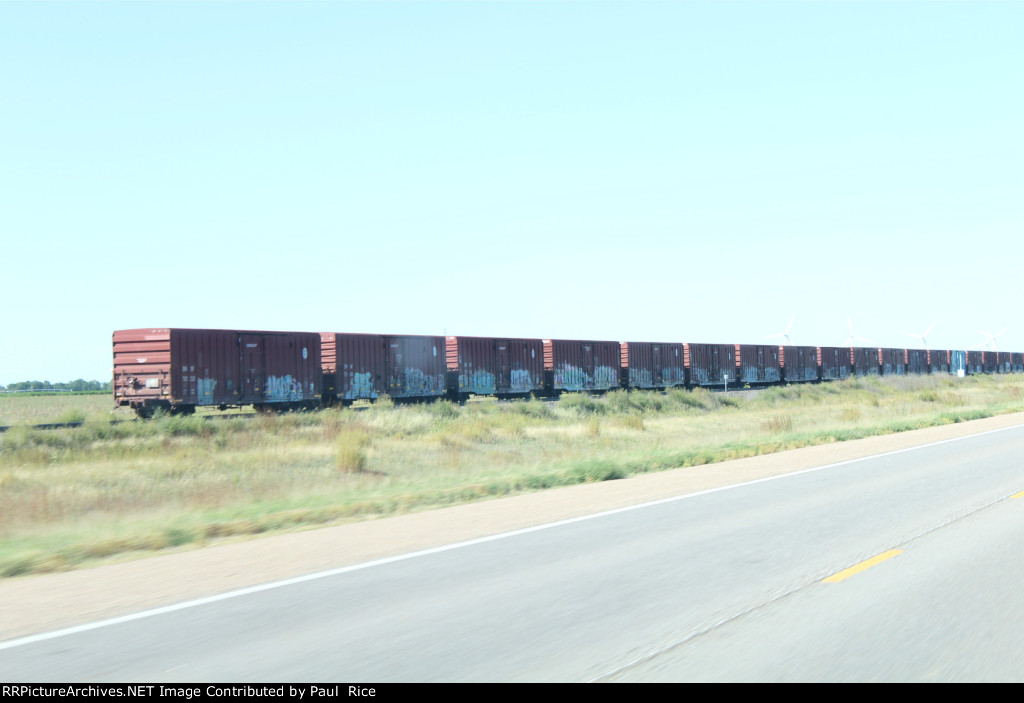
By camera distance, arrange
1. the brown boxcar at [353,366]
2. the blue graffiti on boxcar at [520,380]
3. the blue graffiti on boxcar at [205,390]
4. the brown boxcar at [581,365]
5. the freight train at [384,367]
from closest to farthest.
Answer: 1. the freight train at [384,367]
2. the blue graffiti on boxcar at [205,390]
3. the brown boxcar at [353,366]
4. the blue graffiti on boxcar at [520,380]
5. the brown boxcar at [581,365]

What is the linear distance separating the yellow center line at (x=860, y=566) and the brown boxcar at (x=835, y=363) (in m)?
62.7

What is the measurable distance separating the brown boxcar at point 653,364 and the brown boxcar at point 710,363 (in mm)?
539

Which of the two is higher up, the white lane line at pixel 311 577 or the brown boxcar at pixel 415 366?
the brown boxcar at pixel 415 366

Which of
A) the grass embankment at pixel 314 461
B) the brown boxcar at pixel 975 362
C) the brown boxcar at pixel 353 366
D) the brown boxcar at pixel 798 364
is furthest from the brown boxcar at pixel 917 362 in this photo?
the brown boxcar at pixel 353 366

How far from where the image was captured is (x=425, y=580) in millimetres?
7129

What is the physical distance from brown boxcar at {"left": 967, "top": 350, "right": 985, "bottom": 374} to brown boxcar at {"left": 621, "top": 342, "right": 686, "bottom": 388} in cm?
4943

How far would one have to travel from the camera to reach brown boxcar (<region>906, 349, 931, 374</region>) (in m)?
80.2

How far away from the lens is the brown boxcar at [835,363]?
2660 inches

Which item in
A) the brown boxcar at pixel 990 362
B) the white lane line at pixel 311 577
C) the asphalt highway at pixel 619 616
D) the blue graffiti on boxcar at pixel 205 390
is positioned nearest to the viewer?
the asphalt highway at pixel 619 616

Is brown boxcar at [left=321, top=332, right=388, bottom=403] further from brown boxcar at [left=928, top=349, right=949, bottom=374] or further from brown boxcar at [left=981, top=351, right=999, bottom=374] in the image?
brown boxcar at [left=981, top=351, right=999, bottom=374]

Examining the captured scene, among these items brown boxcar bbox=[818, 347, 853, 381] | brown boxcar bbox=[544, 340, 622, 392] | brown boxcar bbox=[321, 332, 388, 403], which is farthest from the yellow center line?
brown boxcar bbox=[818, 347, 853, 381]

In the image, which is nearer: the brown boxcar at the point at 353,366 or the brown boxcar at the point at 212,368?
the brown boxcar at the point at 212,368

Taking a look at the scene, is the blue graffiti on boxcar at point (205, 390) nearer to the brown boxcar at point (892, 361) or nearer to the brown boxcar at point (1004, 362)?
the brown boxcar at point (892, 361)

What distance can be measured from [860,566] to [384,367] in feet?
105
